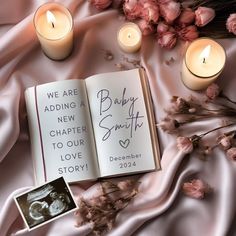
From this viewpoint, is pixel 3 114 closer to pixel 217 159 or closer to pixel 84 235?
pixel 84 235

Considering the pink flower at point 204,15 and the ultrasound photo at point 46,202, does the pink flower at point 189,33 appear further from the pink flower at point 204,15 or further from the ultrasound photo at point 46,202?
the ultrasound photo at point 46,202

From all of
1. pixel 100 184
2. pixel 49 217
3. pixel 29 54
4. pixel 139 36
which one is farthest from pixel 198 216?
pixel 29 54

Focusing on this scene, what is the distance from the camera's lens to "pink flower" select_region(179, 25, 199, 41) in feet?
3.93

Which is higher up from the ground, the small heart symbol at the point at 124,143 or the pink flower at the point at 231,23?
the pink flower at the point at 231,23

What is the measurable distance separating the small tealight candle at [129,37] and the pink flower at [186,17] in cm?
11

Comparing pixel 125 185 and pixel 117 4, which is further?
pixel 117 4

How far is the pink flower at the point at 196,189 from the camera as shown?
3.67 feet

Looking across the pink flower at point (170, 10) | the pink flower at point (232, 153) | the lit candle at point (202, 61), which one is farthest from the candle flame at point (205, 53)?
the pink flower at point (232, 153)

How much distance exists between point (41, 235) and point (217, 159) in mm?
454

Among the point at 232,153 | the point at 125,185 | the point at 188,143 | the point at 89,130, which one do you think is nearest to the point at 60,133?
the point at 89,130

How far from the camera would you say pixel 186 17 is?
1.19 meters

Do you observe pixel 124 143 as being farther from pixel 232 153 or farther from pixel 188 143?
pixel 232 153

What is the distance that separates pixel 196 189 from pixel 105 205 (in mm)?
213

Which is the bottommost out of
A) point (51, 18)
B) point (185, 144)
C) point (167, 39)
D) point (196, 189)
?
point (196, 189)
